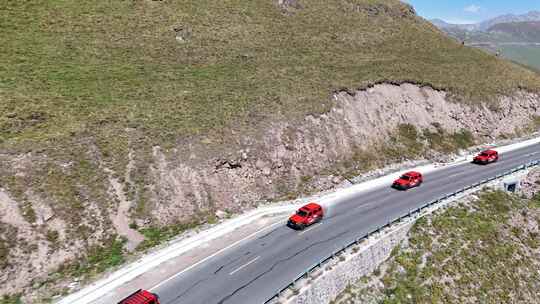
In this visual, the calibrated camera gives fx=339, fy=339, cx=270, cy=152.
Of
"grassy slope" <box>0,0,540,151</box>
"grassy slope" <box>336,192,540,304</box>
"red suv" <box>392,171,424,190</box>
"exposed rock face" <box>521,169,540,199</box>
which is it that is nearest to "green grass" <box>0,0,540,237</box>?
"grassy slope" <box>0,0,540,151</box>

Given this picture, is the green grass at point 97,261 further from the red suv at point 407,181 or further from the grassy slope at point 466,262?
the red suv at point 407,181

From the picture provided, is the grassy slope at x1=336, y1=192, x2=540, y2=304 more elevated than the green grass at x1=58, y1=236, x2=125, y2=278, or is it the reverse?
the green grass at x1=58, y1=236, x2=125, y2=278

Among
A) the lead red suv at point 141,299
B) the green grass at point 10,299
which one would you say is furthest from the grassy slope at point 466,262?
the green grass at point 10,299

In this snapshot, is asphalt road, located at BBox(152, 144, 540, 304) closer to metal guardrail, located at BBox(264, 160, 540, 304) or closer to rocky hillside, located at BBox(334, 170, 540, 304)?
metal guardrail, located at BBox(264, 160, 540, 304)

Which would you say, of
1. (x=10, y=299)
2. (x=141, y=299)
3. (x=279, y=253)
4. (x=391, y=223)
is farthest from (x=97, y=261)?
(x=391, y=223)

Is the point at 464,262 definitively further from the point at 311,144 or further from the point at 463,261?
the point at 311,144

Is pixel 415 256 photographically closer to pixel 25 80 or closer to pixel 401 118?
pixel 401 118
